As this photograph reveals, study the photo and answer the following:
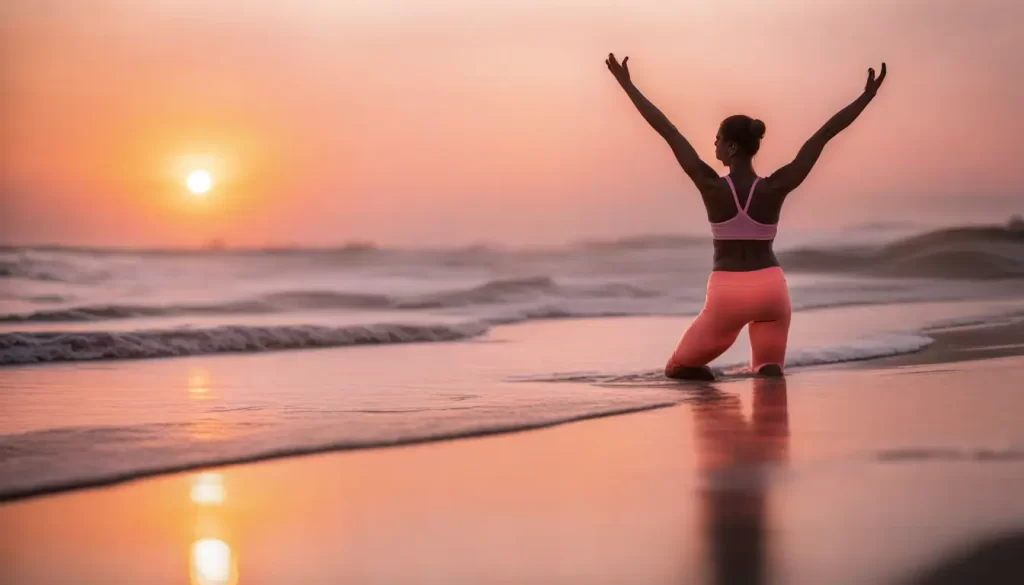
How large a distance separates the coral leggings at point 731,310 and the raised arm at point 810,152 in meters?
0.42

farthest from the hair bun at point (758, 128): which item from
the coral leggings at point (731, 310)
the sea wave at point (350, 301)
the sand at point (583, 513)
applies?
the sea wave at point (350, 301)

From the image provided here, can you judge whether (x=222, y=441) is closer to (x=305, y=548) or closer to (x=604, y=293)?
(x=305, y=548)

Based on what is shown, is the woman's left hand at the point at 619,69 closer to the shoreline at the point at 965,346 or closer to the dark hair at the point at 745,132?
the dark hair at the point at 745,132

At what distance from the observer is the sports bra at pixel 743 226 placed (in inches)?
225

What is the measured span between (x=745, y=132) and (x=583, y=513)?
10.8 feet

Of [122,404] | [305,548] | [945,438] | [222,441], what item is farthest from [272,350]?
[305,548]

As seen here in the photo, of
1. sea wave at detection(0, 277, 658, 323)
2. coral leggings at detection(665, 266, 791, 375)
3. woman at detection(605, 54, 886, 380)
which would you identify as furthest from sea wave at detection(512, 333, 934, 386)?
sea wave at detection(0, 277, 658, 323)

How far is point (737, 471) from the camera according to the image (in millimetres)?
3348

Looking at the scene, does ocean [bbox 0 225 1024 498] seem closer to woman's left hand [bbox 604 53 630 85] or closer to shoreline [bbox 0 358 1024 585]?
shoreline [bbox 0 358 1024 585]

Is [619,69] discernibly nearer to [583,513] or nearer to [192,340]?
[583,513]

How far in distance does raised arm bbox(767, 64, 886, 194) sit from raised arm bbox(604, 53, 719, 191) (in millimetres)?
299

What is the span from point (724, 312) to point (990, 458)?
2265 millimetres

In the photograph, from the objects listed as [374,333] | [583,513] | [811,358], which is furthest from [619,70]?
[374,333]

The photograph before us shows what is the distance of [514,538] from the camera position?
2.62 m
